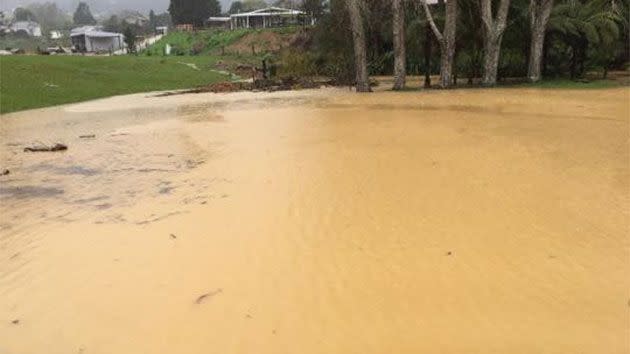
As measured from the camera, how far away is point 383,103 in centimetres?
1861

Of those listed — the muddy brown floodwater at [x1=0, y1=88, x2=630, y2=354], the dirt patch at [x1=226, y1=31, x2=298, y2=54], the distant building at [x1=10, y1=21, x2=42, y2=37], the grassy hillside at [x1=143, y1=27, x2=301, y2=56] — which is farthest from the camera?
the distant building at [x1=10, y1=21, x2=42, y2=37]

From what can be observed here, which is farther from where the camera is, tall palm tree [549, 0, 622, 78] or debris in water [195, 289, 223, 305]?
tall palm tree [549, 0, 622, 78]

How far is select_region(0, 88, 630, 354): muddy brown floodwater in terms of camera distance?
418 centimetres

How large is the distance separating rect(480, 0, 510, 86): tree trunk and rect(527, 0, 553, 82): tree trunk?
3.59 feet

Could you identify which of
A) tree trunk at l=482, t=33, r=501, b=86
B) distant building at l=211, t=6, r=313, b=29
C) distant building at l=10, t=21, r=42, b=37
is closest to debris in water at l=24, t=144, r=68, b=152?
tree trunk at l=482, t=33, r=501, b=86

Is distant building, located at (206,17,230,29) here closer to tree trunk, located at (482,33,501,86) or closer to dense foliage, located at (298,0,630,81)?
dense foliage, located at (298,0,630,81)

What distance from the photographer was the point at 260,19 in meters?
83.1

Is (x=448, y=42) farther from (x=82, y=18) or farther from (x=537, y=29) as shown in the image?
(x=82, y=18)

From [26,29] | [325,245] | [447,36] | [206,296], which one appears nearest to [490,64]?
[447,36]

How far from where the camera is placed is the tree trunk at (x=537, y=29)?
2188 cm

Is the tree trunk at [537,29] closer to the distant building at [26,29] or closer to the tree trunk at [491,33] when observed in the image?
the tree trunk at [491,33]

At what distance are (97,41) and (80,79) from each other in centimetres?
5884

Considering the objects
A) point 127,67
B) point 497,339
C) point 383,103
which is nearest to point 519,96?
point 383,103

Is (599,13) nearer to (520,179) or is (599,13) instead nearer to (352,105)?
(352,105)
